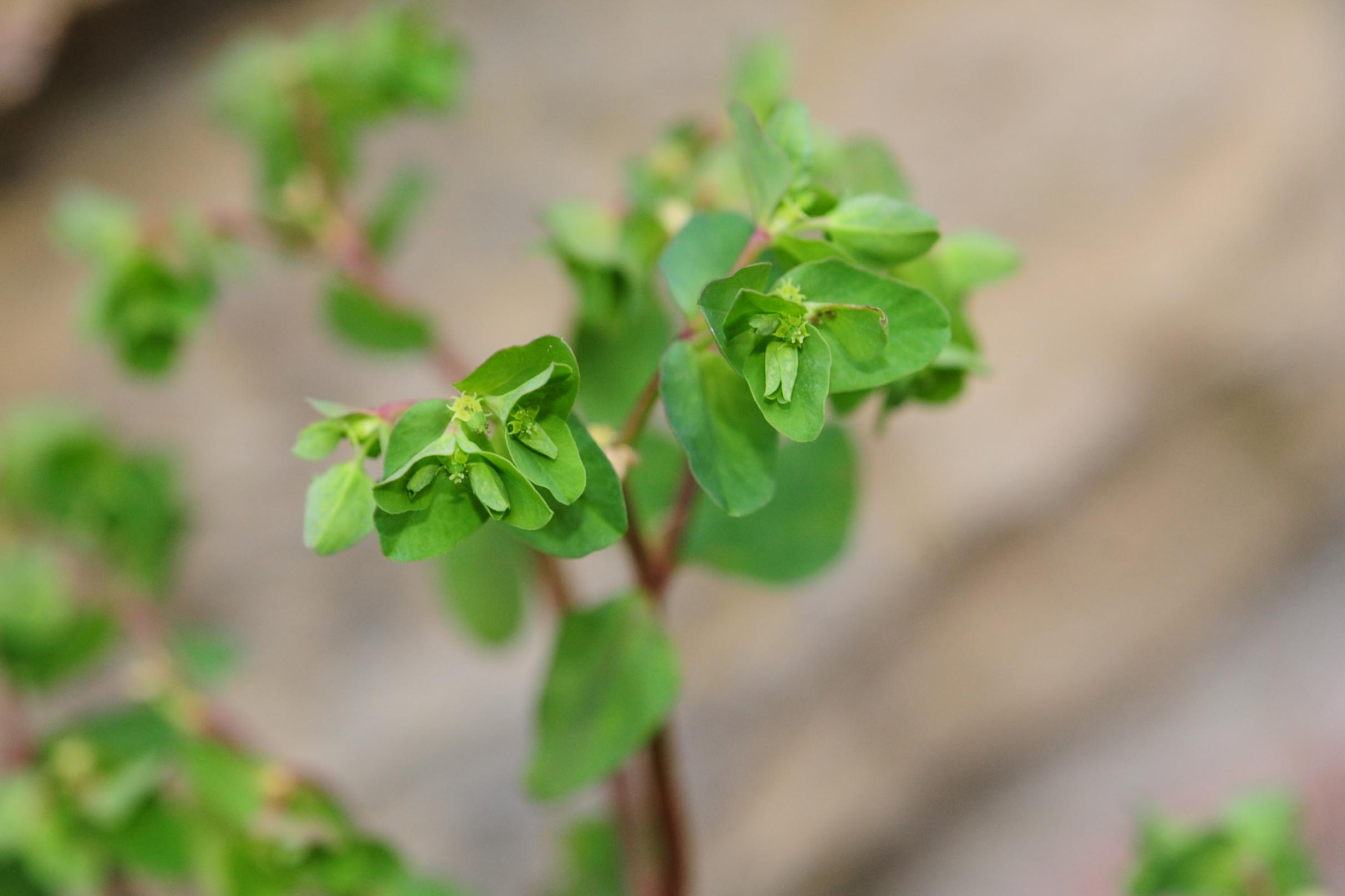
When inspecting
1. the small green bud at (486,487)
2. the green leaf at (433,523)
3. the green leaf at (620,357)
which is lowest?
the green leaf at (620,357)

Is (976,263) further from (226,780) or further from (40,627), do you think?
(40,627)

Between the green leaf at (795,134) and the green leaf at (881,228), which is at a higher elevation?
the green leaf at (795,134)

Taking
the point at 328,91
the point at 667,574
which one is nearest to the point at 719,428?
the point at 667,574

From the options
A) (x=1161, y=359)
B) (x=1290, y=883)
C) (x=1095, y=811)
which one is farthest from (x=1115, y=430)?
(x=1290, y=883)

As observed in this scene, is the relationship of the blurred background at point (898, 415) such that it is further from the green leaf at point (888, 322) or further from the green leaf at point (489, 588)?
the green leaf at point (888, 322)

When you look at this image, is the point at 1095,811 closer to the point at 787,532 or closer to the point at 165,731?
the point at 787,532

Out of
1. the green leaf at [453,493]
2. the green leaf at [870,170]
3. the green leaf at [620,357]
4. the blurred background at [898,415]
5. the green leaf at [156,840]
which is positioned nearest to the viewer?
the green leaf at [453,493]

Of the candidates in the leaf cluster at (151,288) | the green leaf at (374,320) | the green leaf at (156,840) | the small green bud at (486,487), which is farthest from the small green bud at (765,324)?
the green leaf at (156,840)
